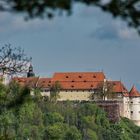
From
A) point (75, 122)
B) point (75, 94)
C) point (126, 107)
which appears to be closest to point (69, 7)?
point (75, 122)

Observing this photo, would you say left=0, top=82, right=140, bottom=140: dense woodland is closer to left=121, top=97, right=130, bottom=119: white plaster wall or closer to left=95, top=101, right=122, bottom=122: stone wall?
left=95, top=101, right=122, bottom=122: stone wall

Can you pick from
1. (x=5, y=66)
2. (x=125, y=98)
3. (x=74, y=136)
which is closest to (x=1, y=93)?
(x=5, y=66)

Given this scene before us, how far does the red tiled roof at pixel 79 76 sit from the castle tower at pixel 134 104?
678cm

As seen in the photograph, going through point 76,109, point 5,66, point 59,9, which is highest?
point 76,109

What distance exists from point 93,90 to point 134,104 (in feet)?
33.1

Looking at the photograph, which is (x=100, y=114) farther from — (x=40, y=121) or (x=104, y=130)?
(x=40, y=121)

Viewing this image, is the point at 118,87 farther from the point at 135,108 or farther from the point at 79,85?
the point at 79,85

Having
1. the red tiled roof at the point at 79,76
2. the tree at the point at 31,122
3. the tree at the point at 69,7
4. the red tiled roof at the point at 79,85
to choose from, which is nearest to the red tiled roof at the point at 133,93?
the red tiled roof at the point at 79,76

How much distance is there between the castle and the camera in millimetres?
122000

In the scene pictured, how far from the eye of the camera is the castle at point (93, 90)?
400 feet

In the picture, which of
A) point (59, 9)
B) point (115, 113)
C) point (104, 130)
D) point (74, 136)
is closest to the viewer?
point (59, 9)

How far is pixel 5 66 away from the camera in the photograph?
46.3 ft

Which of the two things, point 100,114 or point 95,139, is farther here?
point 100,114

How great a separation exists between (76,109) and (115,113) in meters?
7.94
